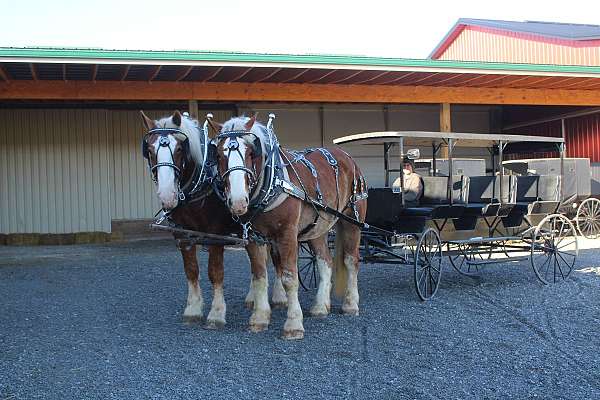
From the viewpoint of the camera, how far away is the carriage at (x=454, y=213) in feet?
25.8

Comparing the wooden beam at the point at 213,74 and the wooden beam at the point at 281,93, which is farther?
the wooden beam at the point at 281,93

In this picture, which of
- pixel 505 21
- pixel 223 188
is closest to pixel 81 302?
pixel 223 188

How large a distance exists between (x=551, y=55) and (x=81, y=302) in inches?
790

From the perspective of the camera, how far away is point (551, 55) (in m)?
23.3

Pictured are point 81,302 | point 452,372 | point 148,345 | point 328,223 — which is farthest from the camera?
point 81,302

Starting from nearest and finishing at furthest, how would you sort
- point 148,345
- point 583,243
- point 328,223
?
1. point 148,345
2. point 328,223
3. point 583,243

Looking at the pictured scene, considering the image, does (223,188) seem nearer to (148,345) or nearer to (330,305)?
(148,345)

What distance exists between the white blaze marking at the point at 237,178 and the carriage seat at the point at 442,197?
311 cm

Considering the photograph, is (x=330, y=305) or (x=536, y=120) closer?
(x=330, y=305)

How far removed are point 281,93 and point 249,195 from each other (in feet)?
25.8

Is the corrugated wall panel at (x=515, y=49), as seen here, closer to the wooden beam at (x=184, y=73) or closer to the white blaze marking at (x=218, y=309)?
the wooden beam at (x=184, y=73)

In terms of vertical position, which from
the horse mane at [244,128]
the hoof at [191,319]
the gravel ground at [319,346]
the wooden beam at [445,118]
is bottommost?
the gravel ground at [319,346]

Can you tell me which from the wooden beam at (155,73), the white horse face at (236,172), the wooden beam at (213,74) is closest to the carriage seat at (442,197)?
the white horse face at (236,172)

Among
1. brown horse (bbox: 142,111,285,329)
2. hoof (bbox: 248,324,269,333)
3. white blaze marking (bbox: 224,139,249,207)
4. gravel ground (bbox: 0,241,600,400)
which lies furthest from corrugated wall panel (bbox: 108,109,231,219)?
white blaze marking (bbox: 224,139,249,207)
